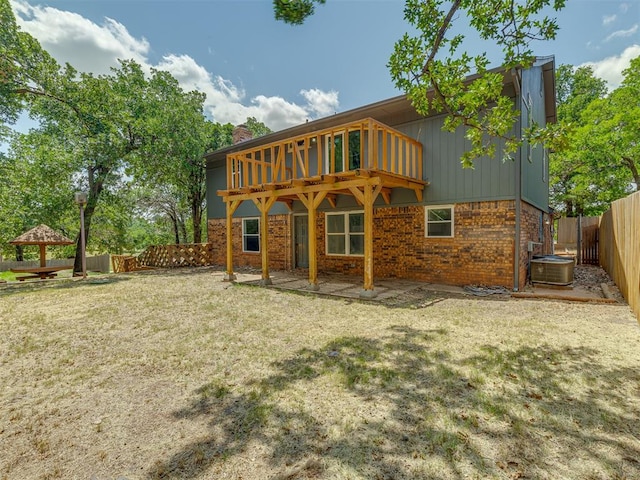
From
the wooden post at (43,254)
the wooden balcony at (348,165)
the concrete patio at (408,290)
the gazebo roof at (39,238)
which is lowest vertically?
the concrete patio at (408,290)

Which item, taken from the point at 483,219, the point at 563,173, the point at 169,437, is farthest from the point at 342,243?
the point at 563,173

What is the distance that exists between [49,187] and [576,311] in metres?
20.4

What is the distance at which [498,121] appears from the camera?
17.5 feet

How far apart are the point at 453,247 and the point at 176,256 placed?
1280 cm

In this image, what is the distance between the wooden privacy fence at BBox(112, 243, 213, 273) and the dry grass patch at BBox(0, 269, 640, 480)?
9588 millimetres

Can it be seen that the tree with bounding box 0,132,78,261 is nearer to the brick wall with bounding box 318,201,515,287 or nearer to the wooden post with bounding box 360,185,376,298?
the wooden post with bounding box 360,185,376,298

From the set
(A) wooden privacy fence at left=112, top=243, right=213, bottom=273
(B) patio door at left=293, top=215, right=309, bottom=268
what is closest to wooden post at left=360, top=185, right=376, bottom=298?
(B) patio door at left=293, top=215, right=309, bottom=268

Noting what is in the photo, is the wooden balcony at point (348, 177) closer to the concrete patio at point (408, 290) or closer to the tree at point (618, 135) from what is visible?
the concrete patio at point (408, 290)

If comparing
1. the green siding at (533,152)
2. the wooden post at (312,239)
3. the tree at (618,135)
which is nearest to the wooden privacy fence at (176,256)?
the wooden post at (312,239)

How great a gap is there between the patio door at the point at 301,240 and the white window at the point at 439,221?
4.92m

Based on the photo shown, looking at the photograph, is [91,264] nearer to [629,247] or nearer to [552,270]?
[552,270]

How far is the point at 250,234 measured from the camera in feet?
44.8

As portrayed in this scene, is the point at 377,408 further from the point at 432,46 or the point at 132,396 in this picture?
the point at 432,46

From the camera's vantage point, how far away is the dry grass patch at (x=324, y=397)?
6.86 ft
